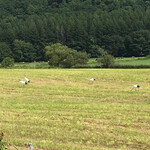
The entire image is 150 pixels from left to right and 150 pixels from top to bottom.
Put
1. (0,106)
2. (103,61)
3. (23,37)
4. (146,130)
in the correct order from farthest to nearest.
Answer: (23,37), (103,61), (0,106), (146,130)

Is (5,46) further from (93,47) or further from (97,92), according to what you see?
(97,92)

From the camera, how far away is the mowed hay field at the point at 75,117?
13.9 meters

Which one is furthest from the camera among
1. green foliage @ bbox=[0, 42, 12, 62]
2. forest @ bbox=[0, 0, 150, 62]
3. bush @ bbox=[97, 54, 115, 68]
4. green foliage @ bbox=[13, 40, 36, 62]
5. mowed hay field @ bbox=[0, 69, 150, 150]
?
forest @ bbox=[0, 0, 150, 62]

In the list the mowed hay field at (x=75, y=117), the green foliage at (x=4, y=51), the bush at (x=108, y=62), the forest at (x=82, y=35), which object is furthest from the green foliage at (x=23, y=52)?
the mowed hay field at (x=75, y=117)

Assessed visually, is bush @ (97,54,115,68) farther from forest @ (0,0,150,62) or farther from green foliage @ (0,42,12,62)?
green foliage @ (0,42,12,62)

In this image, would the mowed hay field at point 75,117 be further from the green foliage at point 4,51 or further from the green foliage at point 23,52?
the green foliage at point 23,52

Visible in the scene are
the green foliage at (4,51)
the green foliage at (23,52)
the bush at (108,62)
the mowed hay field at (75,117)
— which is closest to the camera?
the mowed hay field at (75,117)

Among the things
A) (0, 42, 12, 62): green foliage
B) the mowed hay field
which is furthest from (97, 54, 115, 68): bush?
(0, 42, 12, 62): green foliage

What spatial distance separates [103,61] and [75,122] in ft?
160

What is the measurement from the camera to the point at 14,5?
17588 cm

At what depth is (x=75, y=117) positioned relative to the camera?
18141 millimetres

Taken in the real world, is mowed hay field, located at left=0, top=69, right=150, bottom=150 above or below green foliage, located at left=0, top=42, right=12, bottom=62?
below

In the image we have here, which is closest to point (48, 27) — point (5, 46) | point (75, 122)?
point (5, 46)

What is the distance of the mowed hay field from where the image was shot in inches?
548
